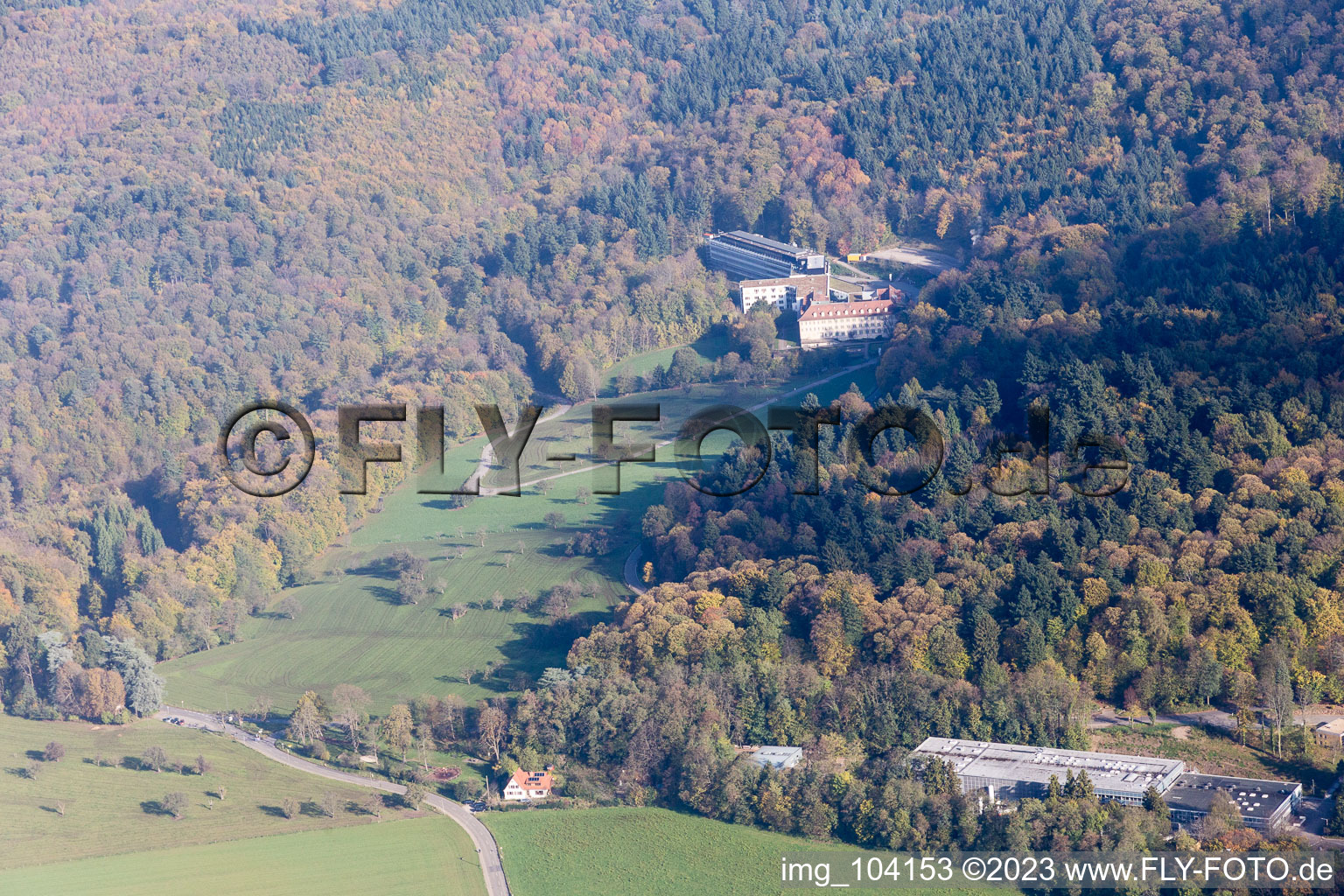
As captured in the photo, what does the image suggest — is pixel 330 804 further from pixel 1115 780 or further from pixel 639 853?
pixel 1115 780

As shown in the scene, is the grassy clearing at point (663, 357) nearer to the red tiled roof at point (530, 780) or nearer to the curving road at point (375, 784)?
the curving road at point (375, 784)

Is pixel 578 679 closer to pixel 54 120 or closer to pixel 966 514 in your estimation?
pixel 966 514

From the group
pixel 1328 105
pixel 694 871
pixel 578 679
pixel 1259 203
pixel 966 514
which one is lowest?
pixel 694 871

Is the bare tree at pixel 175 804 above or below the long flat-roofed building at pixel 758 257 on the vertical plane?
below

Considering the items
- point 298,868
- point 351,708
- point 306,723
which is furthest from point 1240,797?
point 306,723

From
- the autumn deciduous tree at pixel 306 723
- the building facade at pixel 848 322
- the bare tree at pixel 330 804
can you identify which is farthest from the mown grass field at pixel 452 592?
the bare tree at pixel 330 804

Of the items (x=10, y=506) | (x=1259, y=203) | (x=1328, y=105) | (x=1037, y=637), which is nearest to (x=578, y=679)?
(x=1037, y=637)

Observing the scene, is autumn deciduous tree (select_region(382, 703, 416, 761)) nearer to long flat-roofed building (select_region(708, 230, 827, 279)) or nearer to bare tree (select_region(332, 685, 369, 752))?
bare tree (select_region(332, 685, 369, 752))
